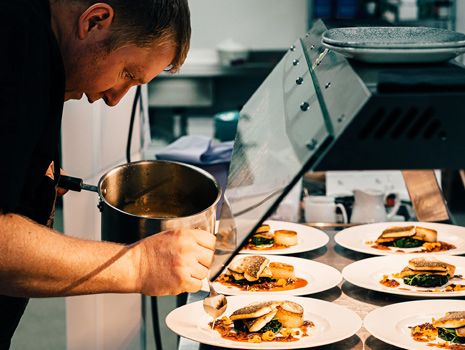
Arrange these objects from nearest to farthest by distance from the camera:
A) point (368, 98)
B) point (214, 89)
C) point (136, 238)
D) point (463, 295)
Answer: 1. point (368, 98)
2. point (136, 238)
3. point (463, 295)
4. point (214, 89)

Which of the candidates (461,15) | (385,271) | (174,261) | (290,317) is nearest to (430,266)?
(385,271)

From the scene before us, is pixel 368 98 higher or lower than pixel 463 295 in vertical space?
higher

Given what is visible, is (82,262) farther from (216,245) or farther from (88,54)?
(88,54)

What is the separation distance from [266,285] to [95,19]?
950 millimetres

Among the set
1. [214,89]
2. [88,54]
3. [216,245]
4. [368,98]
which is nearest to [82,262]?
[216,245]

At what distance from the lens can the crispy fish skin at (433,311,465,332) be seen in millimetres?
1940

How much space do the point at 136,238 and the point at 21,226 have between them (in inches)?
13.9

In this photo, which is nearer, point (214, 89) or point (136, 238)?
point (136, 238)

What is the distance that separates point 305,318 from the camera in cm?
209

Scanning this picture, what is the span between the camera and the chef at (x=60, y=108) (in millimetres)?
1537

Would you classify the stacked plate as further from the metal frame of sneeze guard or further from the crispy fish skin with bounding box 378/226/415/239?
the crispy fish skin with bounding box 378/226/415/239

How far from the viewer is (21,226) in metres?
1.62

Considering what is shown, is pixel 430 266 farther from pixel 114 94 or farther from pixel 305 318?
pixel 114 94

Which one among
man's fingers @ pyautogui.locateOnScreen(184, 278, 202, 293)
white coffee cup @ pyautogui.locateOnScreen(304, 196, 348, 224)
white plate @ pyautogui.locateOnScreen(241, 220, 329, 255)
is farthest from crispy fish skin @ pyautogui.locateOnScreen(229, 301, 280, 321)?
white coffee cup @ pyautogui.locateOnScreen(304, 196, 348, 224)
